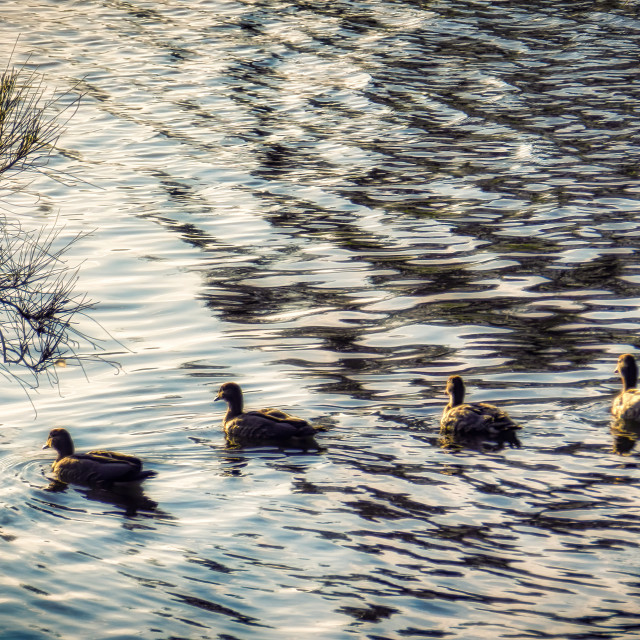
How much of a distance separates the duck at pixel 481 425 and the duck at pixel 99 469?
3.03 metres

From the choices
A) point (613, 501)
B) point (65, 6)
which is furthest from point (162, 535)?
point (65, 6)

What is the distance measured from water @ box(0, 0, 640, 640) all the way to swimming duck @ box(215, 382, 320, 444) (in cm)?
19

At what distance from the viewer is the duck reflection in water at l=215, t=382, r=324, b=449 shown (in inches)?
496

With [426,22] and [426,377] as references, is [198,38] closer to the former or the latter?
[426,22]

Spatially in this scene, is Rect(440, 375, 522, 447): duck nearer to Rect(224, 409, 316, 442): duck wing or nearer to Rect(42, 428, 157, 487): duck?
Rect(224, 409, 316, 442): duck wing

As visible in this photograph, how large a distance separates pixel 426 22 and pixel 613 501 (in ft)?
94.9

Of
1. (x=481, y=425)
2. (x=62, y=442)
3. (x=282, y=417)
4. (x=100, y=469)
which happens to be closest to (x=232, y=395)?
(x=282, y=417)

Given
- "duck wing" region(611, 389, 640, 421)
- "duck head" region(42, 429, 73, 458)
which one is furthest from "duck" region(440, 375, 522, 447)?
"duck head" region(42, 429, 73, 458)

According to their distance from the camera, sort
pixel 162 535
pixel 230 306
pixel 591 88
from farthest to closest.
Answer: pixel 591 88 < pixel 230 306 < pixel 162 535

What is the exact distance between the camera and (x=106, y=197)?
24.3 m

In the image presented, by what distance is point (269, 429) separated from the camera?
12812 mm

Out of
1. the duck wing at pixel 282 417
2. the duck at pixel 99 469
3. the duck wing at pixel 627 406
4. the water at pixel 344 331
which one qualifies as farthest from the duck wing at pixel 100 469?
the duck wing at pixel 627 406

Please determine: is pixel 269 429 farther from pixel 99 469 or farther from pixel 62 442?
pixel 62 442

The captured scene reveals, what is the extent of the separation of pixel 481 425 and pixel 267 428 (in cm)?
216
